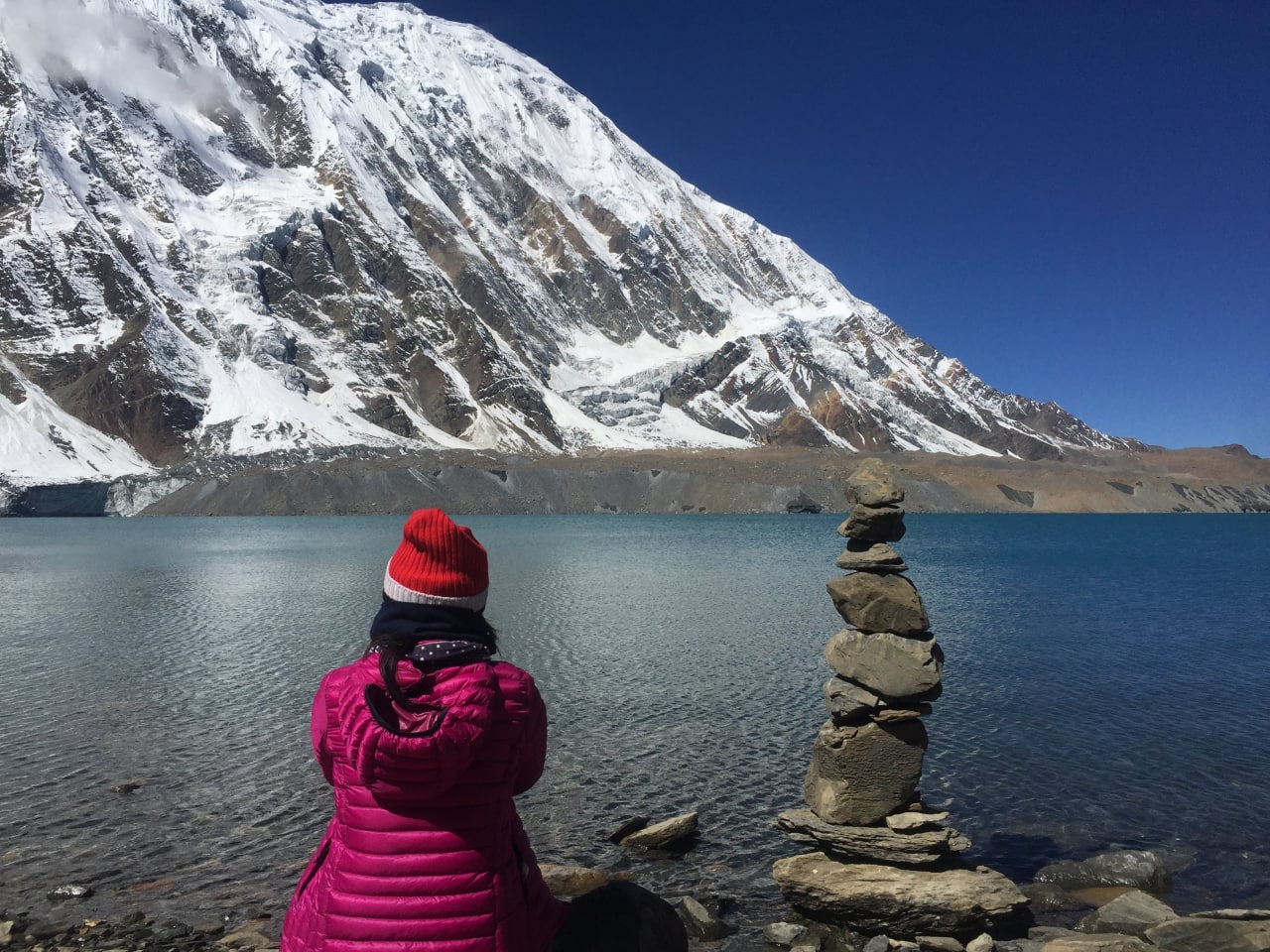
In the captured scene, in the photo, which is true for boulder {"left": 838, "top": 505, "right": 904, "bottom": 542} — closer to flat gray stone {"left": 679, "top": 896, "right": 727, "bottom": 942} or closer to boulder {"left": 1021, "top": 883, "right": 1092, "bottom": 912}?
boulder {"left": 1021, "top": 883, "right": 1092, "bottom": 912}

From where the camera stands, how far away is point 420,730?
4.27 meters

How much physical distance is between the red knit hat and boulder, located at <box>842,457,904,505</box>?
32.7 feet

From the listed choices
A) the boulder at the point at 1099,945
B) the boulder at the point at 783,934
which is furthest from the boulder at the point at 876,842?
the boulder at the point at 1099,945

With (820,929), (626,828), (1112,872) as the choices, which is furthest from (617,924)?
(1112,872)

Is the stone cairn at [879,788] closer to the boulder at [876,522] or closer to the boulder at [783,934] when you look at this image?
the boulder at [876,522]

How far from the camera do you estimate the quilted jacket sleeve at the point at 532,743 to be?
4598mm

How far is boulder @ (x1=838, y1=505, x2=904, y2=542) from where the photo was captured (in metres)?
→ 14.0

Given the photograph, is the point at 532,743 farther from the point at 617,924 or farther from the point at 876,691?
the point at 876,691

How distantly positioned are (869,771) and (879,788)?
10.0 inches

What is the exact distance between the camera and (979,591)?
54750 mm

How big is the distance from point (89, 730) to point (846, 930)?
58.0 ft

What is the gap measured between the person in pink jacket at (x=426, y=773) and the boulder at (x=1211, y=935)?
905 cm

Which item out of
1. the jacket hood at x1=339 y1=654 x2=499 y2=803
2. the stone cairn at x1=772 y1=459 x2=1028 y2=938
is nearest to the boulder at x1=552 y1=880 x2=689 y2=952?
the jacket hood at x1=339 y1=654 x2=499 y2=803

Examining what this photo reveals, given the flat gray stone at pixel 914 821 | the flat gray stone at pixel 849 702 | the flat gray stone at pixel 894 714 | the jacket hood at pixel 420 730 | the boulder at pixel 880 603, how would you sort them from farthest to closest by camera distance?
the boulder at pixel 880 603
the flat gray stone at pixel 849 702
the flat gray stone at pixel 894 714
the flat gray stone at pixel 914 821
the jacket hood at pixel 420 730
